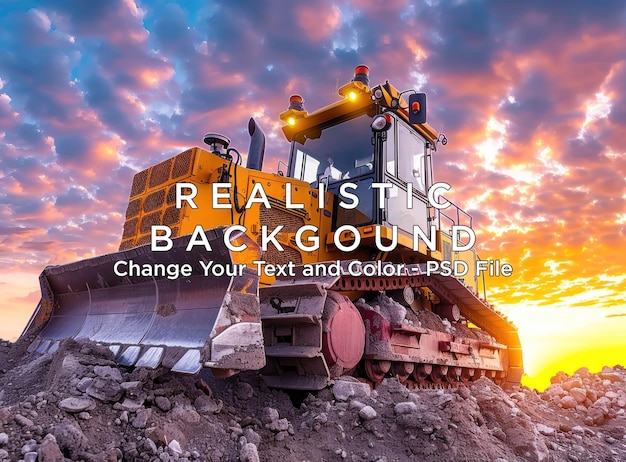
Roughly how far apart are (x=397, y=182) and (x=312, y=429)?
152 inches

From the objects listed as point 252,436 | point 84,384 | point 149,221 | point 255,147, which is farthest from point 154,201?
point 252,436

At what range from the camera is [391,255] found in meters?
6.70

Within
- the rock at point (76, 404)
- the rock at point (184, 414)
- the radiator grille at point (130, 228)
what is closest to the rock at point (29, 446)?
the rock at point (76, 404)

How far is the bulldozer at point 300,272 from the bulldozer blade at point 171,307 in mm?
13

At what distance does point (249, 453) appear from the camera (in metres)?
2.95

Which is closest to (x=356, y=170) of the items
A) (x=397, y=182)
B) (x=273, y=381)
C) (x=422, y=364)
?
(x=397, y=182)

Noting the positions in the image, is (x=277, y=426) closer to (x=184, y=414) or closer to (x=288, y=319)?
(x=184, y=414)

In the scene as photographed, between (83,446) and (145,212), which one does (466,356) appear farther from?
(83,446)

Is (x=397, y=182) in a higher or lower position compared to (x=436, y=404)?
higher

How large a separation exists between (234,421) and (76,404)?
1009 mm

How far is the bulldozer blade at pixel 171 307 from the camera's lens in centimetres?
341

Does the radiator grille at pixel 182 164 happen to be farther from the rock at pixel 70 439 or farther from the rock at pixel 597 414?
the rock at pixel 597 414

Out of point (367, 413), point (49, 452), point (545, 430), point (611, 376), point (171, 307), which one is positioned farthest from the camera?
point (611, 376)

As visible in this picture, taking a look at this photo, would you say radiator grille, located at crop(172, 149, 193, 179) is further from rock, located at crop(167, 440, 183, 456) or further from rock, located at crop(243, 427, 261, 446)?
rock, located at crop(167, 440, 183, 456)
